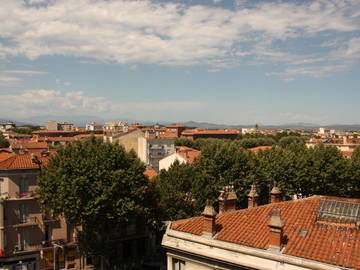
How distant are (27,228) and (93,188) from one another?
34.5 feet

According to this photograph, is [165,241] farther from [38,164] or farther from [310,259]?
[38,164]

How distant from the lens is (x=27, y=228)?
1409 inches

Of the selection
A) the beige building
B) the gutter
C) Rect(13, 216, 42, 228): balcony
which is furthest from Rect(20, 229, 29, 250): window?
the beige building

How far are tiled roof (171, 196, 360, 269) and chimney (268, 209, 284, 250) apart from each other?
1.28 ft

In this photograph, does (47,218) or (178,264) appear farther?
(47,218)

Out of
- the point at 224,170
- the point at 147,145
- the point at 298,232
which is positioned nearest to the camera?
the point at 298,232

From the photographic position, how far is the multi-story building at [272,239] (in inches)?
579

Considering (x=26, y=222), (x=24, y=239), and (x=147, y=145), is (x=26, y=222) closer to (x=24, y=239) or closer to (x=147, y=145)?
(x=24, y=239)

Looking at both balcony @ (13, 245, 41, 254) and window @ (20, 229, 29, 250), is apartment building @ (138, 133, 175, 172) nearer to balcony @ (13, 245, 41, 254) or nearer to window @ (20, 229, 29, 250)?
balcony @ (13, 245, 41, 254)

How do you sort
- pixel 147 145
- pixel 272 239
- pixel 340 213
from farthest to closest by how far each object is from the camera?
pixel 147 145 → pixel 340 213 → pixel 272 239

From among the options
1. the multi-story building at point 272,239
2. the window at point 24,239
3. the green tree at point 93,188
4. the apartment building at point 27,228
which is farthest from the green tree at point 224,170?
the multi-story building at point 272,239

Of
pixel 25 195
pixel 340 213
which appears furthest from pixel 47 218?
pixel 340 213

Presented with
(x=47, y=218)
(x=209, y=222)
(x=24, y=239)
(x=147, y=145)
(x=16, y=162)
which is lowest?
(x=24, y=239)

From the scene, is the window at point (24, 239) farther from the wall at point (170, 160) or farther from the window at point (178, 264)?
the wall at point (170, 160)
